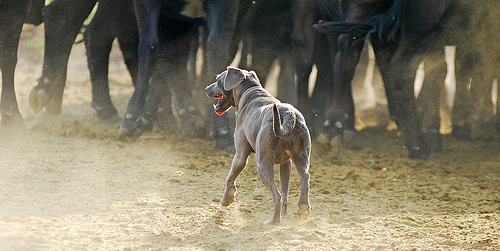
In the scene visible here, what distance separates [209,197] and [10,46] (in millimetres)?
3794

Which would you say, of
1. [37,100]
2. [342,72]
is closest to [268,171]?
[342,72]

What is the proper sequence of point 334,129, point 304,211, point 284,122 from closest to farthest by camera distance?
point 284,122 → point 304,211 → point 334,129

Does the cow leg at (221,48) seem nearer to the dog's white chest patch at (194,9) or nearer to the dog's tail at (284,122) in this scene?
the dog's white chest patch at (194,9)

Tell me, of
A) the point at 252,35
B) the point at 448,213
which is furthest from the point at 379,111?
the point at 448,213

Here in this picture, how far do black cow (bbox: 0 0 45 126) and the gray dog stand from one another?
3497mm

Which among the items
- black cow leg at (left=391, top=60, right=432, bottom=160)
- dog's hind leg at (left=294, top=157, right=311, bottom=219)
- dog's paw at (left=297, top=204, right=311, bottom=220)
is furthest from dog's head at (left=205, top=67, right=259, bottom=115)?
black cow leg at (left=391, top=60, right=432, bottom=160)

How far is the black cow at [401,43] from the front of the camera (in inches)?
240

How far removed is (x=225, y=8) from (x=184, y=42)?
1036 millimetres

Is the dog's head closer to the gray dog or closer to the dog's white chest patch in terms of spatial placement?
the gray dog

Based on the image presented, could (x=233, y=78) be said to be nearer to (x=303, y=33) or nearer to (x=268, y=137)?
(x=268, y=137)

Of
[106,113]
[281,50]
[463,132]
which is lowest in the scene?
[463,132]

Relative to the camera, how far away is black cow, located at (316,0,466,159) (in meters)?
6.10

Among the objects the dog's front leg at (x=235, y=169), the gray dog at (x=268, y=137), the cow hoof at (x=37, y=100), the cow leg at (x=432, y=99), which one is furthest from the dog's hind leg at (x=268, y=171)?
the cow hoof at (x=37, y=100)

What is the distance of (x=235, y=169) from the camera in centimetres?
377
